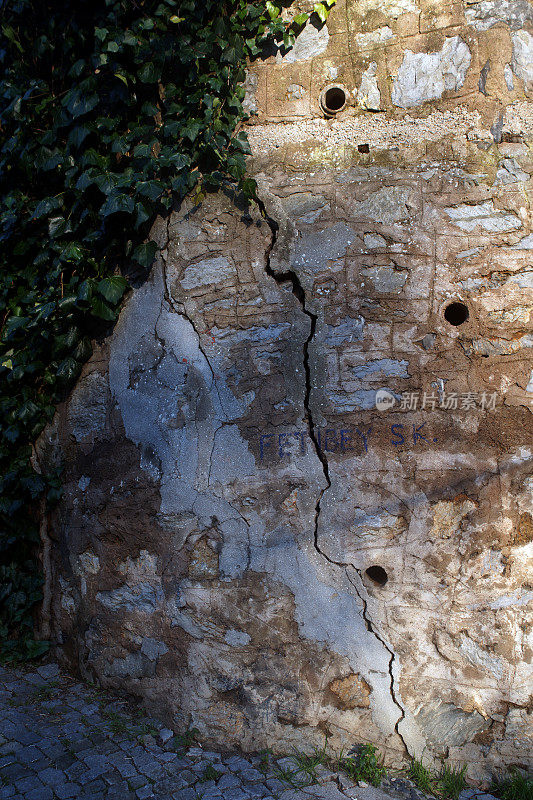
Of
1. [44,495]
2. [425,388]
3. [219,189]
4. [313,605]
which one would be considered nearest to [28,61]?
[219,189]

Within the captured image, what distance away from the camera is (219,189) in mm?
2869

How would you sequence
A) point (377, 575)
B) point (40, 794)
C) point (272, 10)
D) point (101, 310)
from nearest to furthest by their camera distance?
point (40, 794) < point (377, 575) < point (272, 10) < point (101, 310)

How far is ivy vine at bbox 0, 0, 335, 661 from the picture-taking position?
280cm

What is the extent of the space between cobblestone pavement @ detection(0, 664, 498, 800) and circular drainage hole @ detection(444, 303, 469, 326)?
191cm

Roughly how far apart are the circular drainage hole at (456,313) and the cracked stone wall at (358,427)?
2 centimetres

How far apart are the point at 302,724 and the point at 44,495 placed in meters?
1.79

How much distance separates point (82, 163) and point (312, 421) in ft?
5.64

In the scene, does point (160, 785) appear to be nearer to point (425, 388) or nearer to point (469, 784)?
point (469, 784)

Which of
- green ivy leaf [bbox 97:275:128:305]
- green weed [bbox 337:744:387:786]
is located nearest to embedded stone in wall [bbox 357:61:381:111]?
green ivy leaf [bbox 97:275:128:305]

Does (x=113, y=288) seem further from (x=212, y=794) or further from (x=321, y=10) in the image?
(x=212, y=794)

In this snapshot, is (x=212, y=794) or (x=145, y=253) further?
(x=145, y=253)

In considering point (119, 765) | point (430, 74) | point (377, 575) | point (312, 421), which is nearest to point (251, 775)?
point (119, 765)

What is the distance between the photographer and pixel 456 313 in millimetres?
2678

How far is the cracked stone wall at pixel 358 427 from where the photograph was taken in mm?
2590
